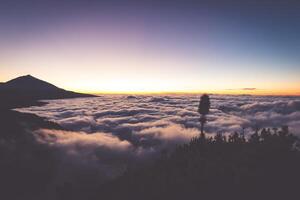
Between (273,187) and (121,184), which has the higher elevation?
(273,187)

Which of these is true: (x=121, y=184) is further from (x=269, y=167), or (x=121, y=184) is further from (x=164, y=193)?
(x=269, y=167)

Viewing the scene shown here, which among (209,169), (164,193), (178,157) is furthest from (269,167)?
(178,157)

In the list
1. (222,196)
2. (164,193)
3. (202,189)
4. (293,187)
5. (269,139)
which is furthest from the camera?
(269,139)

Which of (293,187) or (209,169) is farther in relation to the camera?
(209,169)

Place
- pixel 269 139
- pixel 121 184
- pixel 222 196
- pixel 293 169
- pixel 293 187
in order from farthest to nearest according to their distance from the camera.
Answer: pixel 121 184, pixel 269 139, pixel 293 169, pixel 222 196, pixel 293 187

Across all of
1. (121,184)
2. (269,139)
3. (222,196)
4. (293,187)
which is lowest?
(121,184)

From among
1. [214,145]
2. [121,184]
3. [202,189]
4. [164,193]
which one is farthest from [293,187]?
[121,184]
